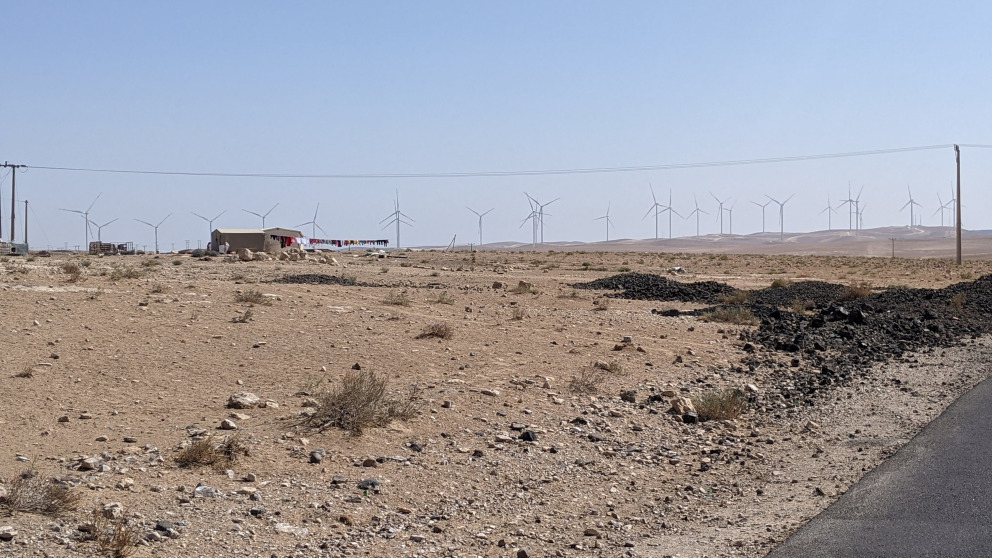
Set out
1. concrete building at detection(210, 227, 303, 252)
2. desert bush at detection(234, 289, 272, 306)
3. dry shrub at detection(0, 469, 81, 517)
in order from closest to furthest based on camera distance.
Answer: dry shrub at detection(0, 469, 81, 517) → desert bush at detection(234, 289, 272, 306) → concrete building at detection(210, 227, 303, 252)

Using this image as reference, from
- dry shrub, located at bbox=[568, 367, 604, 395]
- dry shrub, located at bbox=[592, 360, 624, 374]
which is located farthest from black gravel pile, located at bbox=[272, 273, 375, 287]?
dry shrub, located at bbox=[568, 367, 604, 395]

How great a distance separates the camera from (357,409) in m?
11.5

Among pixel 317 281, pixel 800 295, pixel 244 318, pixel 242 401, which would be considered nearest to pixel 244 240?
pixel 317 281

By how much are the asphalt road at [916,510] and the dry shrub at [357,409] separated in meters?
5.45

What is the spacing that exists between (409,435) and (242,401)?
238cm

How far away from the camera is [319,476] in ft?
32.0

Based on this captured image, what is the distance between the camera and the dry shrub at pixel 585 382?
15.2 meters

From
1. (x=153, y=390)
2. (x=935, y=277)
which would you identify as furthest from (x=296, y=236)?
(x=153, y=390)

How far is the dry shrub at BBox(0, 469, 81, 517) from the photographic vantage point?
763cm

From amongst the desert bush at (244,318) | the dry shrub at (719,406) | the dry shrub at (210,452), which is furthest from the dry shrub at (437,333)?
the dry shrub at (210,452)

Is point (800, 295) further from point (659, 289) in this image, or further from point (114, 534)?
point (114, 534)

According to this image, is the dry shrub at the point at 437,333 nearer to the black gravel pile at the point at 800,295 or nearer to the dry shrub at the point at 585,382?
the dry shrub at the point at 585,382

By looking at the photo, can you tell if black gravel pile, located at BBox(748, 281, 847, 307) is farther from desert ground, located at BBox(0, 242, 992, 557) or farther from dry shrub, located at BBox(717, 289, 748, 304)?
desert ground, located at BBox(0, 242, 992, 557)

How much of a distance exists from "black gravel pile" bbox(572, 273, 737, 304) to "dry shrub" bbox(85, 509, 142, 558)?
96.0 feet
